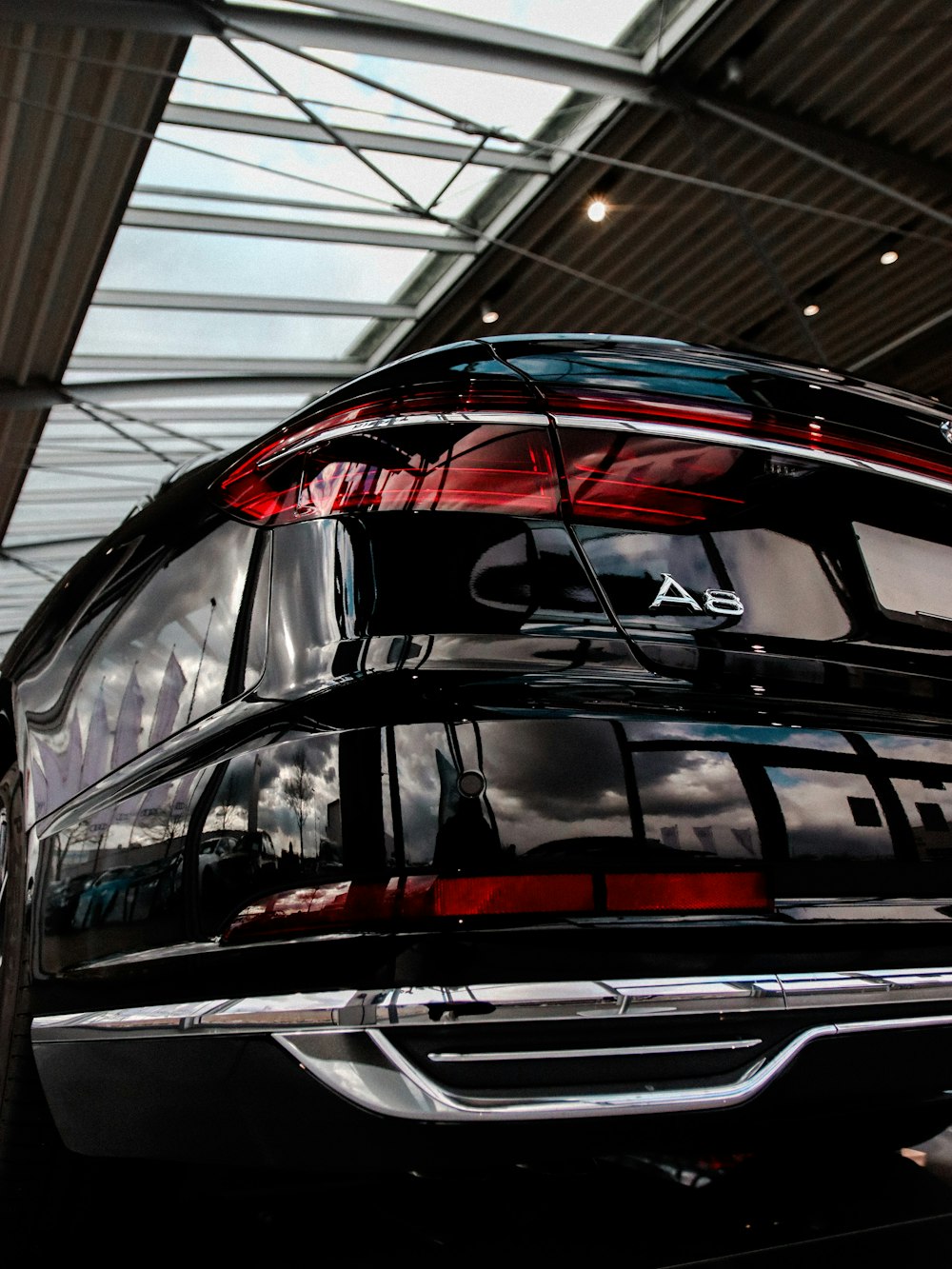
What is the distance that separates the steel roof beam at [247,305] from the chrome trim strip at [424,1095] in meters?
12.0

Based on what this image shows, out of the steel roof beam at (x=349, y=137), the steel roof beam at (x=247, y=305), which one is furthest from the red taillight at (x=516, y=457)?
the steel roof beam at (x=247, y=305)

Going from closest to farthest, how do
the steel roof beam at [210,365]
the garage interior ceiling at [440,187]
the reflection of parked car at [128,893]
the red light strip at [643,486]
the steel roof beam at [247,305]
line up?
the reflection of parked car at [128,893] → the red light strip at [643,486] → the garage interior ceiling at [440,187] → the steel roof beam at [247,305] → the steel roof beam at [210,365]

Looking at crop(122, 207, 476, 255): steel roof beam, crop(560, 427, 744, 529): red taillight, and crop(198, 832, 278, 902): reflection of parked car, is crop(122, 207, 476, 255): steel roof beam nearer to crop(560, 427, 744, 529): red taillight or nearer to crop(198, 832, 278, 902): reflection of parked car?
crop(560, 427, 744, 529): red taillight

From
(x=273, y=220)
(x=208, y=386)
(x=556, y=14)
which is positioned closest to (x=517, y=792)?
(x=556, y=14)

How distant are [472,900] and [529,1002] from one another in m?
0.11

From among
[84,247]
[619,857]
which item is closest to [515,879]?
[619,857]

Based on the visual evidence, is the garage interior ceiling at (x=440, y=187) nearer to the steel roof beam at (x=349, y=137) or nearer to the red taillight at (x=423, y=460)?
the steel roof beam at (x=349, y=137)

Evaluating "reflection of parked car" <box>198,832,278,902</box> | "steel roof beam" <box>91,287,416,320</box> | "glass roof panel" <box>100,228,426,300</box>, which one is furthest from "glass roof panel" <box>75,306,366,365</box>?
"reflection of parked car" <box>198,832,278,902</box>

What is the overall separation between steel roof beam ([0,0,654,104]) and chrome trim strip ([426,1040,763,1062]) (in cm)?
825

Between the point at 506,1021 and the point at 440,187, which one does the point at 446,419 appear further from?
the point at 440,187

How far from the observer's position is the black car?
3.57ft

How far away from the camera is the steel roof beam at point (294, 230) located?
10766 mm

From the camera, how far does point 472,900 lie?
3.59ft

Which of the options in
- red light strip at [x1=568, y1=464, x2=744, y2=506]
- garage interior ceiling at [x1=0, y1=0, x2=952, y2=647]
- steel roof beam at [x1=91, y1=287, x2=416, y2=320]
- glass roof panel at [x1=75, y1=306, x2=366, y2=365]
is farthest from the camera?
glass roof panel at [x1=75, y1=306, x2=366, y2=365]
